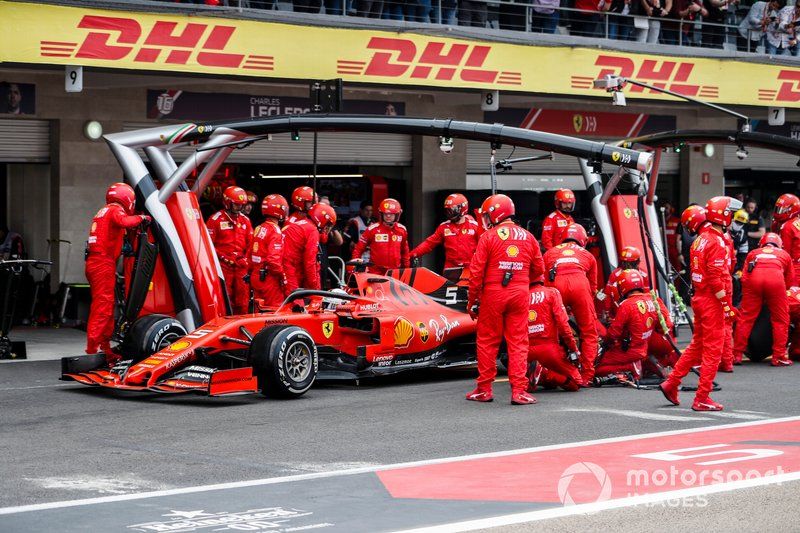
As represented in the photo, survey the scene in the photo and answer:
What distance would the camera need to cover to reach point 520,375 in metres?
11.7

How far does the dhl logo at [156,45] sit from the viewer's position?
631 inches

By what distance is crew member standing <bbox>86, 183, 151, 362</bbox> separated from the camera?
13.8 metres

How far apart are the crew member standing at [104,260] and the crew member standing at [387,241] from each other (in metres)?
3.73

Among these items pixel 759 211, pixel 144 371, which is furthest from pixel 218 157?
pixel 759 211

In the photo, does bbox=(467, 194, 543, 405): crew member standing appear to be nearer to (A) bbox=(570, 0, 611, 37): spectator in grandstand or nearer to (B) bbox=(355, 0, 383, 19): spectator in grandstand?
(B) bbox=(355, 0, 383, 19): spectator in grandstand

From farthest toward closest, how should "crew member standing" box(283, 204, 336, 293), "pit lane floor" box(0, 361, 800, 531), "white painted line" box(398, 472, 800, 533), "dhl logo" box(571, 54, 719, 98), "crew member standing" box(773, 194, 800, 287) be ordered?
1. "dhl logo" box(571, 54, 719, 98)
2. "crew member standing" box(773, 194, 800, 287)
3. "crew member standing" box(283, 204, 336, 293)
4. "pit lane floor" box(0, 361, 800, 531)
5. "white painted line" box(398, 472, 800, 533)

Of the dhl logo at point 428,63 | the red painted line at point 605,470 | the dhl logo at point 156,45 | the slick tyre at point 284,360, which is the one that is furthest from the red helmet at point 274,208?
the red painted line at point 605,470

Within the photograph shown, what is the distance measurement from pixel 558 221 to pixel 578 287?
4.56 metres

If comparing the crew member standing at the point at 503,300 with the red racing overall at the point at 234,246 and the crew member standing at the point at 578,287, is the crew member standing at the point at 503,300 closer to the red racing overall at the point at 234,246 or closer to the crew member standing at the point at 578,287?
the crew member standing at the point at 578,287

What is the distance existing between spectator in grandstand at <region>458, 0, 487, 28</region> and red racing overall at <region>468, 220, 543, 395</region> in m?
9.91

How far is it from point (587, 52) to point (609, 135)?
397cm

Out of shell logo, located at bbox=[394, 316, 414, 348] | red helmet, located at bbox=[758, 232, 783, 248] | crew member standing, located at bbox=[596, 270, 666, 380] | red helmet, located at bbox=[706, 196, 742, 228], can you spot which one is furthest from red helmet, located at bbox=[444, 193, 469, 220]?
Answer: red helmet, located at bbox=[706, 196, 742, 228]

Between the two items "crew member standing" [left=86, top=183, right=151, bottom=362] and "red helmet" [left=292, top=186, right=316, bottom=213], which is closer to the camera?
"crew member standing" [left=86, top=183, right=151, bottom=362]

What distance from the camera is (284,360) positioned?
11.7m
